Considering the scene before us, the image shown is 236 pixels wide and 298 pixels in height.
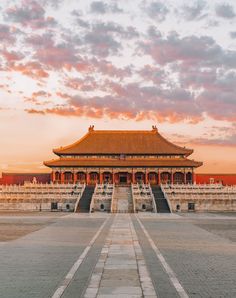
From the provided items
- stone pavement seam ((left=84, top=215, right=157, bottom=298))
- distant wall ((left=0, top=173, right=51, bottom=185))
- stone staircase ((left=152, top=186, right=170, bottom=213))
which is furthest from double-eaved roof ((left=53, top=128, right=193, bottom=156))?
stone pavement seam ((left=84, top=215, right=157, bottom=298))

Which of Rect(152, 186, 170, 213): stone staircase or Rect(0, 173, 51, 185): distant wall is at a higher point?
Rect(0, 173, 51, 185): distant wall

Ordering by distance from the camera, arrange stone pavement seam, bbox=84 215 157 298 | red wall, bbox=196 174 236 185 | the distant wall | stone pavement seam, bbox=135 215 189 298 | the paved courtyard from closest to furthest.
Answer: stone pavement seam, bbox=84 215 157 298 < stone pavement seam, bbox=135 215 189 298 < the paved courtyard < the distant wall < red wall, bbox=196 174 236 185

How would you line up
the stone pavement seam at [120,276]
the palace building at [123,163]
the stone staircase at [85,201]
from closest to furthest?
the stone pavement seam at [120,276] → the stone staircase at [85,201] → the palace building at [123,163]

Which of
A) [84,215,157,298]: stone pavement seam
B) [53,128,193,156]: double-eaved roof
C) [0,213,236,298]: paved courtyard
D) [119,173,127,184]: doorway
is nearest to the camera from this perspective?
[84,215,157,298]: stone pavement seam

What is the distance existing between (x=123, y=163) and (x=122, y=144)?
266 inches

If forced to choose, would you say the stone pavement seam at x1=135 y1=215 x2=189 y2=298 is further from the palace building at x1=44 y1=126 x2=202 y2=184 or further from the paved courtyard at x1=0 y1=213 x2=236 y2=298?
the palace building at x1=44 y1=126 x2=202 y2=184

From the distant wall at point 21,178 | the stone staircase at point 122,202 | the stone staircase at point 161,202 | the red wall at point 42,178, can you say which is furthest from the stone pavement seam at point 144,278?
the red wall at point 42,178

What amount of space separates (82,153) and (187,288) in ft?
250

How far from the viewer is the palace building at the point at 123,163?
3324 inches

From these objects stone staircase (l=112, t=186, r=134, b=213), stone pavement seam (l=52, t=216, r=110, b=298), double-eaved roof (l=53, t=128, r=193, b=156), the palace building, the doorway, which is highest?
double-eaved roof (l=53, t=128, r=193, b=156)

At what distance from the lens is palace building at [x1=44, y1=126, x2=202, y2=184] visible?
84.4 meters

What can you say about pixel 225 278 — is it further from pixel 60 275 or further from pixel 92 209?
pixel 92 209

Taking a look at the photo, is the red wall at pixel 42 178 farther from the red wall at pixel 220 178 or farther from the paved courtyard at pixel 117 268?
the paved courtyard at pixel 117 268

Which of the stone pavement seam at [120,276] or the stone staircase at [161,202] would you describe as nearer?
the stone pavement seam at [120,276]
